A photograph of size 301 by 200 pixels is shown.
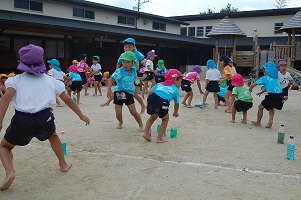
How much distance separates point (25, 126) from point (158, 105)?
2550 mm

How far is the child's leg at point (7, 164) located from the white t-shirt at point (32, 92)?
1.57ft

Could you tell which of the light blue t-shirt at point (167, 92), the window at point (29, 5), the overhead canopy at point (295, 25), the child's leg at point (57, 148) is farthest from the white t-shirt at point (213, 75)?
the window at point (29, 5)

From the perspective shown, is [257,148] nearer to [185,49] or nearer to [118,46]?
[118,46]

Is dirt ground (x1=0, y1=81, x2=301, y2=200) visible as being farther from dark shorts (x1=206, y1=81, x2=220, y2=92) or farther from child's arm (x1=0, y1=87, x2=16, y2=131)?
dark shorts (x1=206, y1=81, x2=220, y2=92)

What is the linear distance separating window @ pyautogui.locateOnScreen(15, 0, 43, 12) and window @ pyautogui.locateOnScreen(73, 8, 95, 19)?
311 cm

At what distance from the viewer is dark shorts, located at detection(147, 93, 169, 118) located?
546 centimetres

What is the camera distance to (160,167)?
4324mm

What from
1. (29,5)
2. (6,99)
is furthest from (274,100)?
(29,5)

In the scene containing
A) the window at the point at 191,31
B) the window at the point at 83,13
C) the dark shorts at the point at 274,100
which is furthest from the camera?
the window at the point at 191,31

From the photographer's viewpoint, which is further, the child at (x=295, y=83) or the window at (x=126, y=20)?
the window at (x=126, y=20)

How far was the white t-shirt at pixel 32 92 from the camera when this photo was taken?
3.39 m

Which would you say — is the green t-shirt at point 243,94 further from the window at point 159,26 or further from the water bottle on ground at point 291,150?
the window at point 159,26

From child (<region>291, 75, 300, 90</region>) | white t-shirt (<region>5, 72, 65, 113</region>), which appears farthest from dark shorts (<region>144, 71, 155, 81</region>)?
child (<region>291, 75, 300, 90</region>)

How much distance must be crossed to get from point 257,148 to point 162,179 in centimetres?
235
